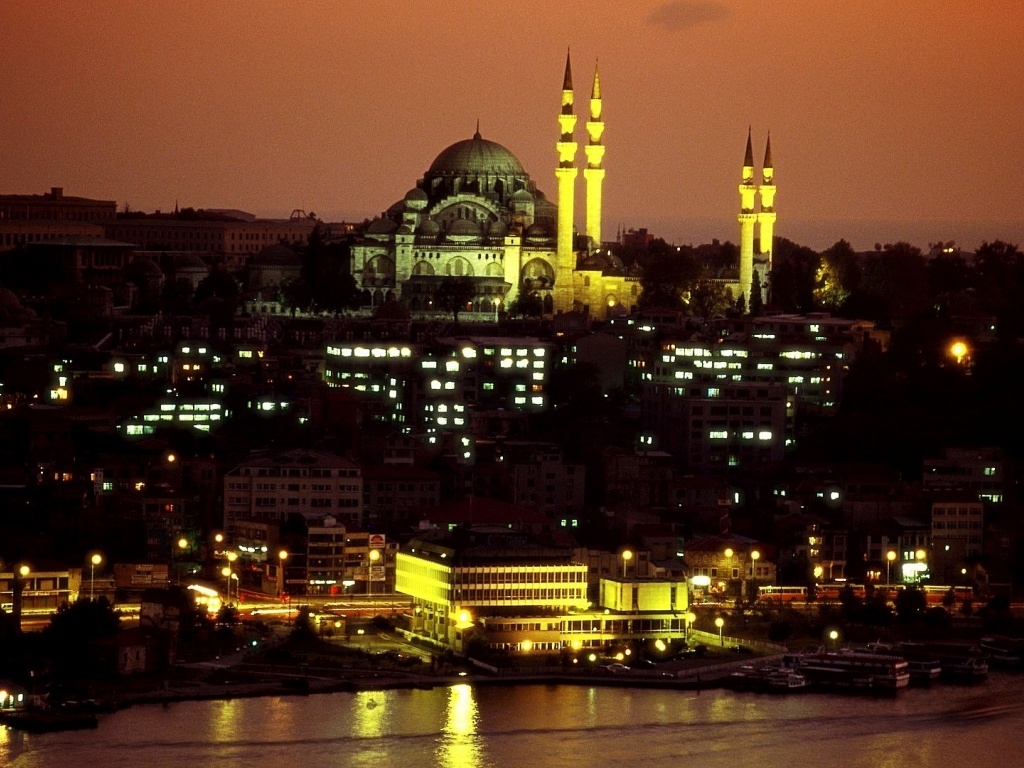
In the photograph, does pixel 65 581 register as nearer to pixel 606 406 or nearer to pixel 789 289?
pixel 606 406

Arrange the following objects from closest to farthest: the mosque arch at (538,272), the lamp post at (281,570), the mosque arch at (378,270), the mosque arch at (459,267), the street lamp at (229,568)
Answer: the lamp post at (281,570) < the street lamp at (229,568) < the mosque arch at (538,272) < the mosque arch at (459,267) < the mosque arch at (378,270)

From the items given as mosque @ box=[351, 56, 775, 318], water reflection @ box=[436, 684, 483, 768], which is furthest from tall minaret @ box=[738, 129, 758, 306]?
water reflection @ box=[436, 684, 483, 768]

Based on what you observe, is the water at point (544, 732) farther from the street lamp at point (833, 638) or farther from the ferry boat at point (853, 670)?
the street lamp at point (833, 638)

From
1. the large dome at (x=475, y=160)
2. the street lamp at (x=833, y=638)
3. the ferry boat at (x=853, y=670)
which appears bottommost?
the ferry boat at (x=853, y=670)

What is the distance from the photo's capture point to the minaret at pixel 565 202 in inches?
1757

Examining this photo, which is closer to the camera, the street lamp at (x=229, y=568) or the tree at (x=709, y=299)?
the street lamp at (x=229, y=568)

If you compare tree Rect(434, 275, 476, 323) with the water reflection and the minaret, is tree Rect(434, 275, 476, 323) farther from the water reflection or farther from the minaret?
the water reflection

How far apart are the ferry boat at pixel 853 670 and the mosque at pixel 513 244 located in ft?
55.7

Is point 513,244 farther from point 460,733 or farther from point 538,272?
point 460,733

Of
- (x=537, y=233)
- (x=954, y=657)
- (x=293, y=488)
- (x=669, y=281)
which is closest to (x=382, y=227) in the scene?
(x=537, y=233)

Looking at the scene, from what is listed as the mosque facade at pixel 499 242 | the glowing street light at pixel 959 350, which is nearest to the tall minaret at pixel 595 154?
the mosque facade at pixel 499 242

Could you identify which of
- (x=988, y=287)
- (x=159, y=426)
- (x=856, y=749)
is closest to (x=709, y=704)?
(x=856, y=749)

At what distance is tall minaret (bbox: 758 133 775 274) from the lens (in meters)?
45.5

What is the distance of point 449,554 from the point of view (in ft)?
90.6
